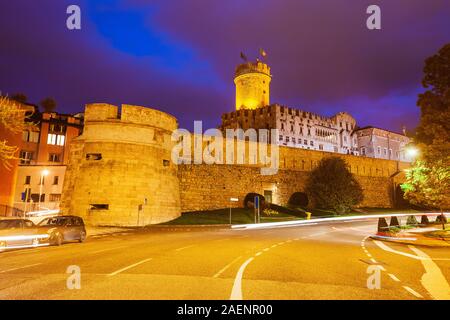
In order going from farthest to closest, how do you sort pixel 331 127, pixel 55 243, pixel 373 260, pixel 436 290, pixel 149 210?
pixel 331 127, pixel 149 210, pixel 55 243, pixel 373 260, pixel 436 290

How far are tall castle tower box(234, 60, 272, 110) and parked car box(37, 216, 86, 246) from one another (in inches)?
2700

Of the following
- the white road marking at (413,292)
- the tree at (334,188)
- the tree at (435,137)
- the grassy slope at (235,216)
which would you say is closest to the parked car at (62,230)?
the grassy slope at (235,216)

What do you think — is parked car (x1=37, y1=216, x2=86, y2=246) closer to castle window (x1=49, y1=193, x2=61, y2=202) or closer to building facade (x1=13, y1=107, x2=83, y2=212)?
building facade (x1=13, y1=107, x2=83, y2=212)

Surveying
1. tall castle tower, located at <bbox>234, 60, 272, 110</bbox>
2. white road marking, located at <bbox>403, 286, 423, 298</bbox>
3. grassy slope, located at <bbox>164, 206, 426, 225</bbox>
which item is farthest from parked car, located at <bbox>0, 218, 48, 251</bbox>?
tall castle tower, located at <bbox>234, 60, 272, 110</bbox>

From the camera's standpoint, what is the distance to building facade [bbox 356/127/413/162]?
9462cm

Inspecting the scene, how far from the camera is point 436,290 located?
263 inches

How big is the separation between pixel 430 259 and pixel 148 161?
2548 cm

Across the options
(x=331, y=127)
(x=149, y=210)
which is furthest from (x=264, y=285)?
(x=331, y=127)

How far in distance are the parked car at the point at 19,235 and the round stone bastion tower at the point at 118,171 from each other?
13632 mm

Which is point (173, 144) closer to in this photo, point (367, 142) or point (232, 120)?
point (232, 120)

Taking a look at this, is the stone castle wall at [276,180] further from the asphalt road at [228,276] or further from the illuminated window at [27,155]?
the asphalt road at [228,276]

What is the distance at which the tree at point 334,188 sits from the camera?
152 feet

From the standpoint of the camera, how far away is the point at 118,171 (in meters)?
30.3
